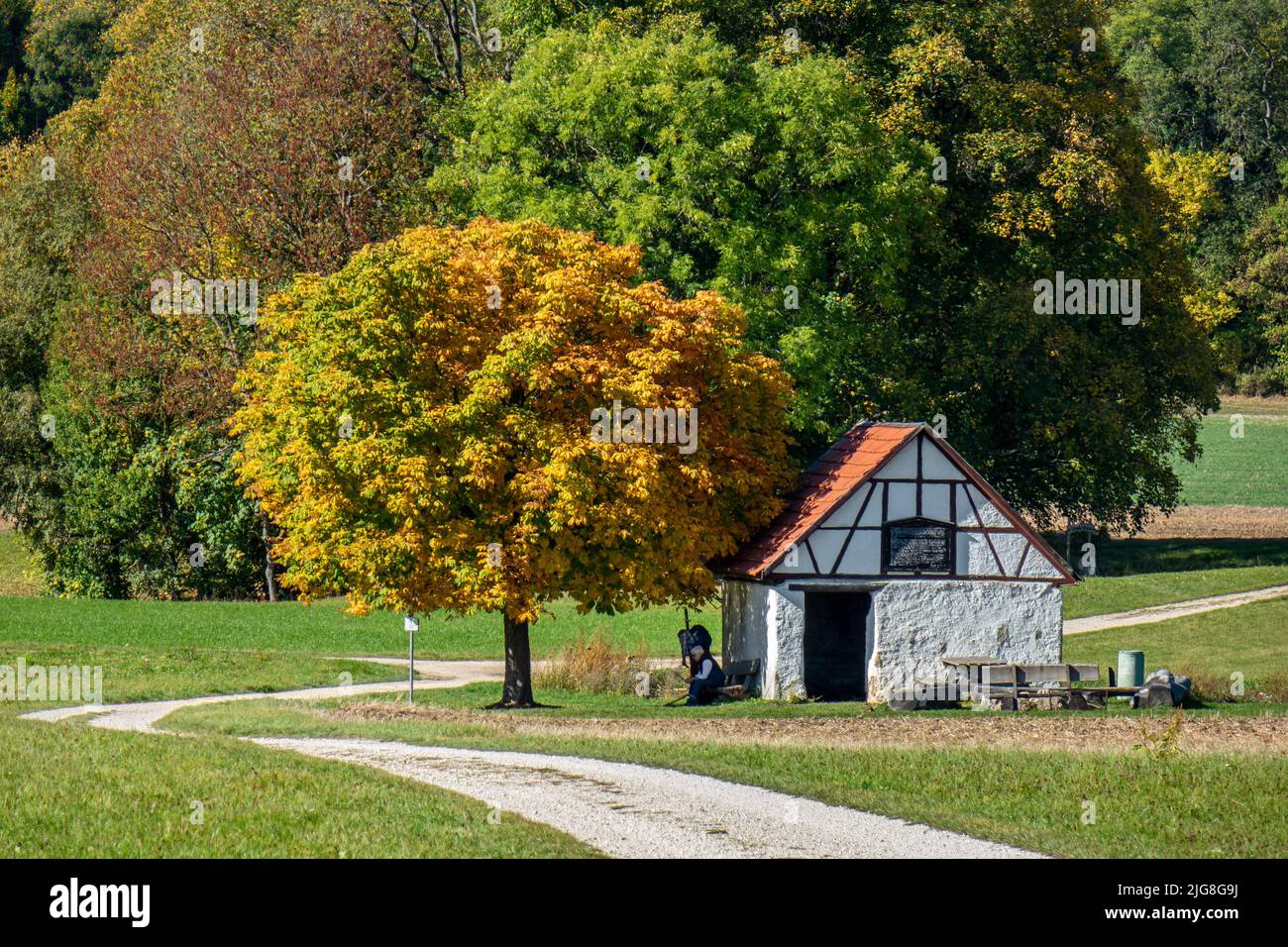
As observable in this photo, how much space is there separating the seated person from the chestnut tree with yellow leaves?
4.22ft

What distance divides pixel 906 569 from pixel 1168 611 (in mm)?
16277

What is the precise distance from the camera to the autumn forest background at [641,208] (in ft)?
127

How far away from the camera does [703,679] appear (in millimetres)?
32062

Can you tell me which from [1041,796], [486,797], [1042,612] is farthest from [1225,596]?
[486,797]

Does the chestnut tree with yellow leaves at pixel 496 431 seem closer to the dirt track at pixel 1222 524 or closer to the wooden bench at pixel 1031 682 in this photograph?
the wooden bench at pixel 1031 682

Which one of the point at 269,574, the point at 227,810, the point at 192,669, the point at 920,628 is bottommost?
the point at 192,669

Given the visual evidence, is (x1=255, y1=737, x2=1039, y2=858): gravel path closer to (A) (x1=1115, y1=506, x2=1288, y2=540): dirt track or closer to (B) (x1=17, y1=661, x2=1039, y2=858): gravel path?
(B) (x1=17, y1=661, x2=1039, y2=858): gravel path

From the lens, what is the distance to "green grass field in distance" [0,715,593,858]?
562 inches

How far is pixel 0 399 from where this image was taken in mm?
59375

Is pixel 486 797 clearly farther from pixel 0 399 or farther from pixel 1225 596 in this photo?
pixel 0 399

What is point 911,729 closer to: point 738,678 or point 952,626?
point 952,626

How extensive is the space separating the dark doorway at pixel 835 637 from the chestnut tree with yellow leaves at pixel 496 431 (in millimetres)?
4823

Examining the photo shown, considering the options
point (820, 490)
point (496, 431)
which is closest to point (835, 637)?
point (820, 490)
